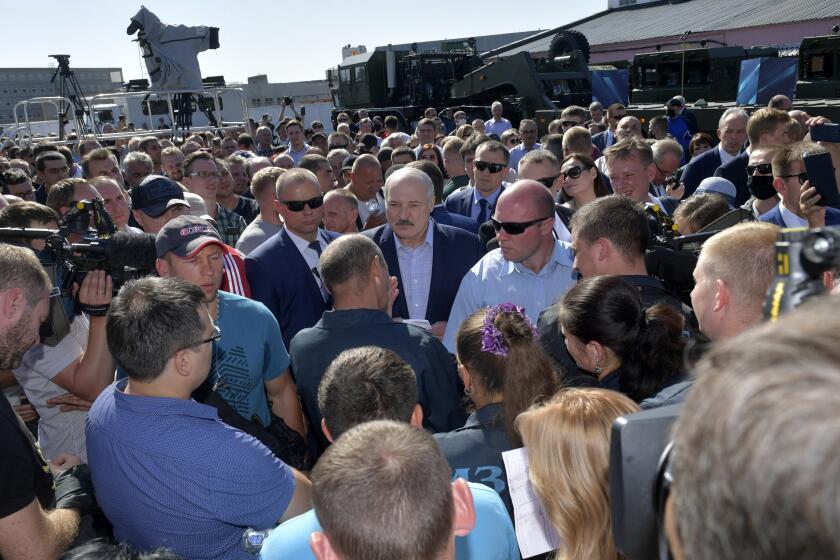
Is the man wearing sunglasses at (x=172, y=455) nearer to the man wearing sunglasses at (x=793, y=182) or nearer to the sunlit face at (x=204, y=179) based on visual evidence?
the man wearing sunglasses at (x=793, y=182)

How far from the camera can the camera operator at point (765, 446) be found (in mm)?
625

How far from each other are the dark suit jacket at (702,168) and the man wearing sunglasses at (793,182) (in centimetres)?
291

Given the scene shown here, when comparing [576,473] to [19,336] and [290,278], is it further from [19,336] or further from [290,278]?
[290,278]

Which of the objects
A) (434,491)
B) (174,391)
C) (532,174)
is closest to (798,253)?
(434,491)

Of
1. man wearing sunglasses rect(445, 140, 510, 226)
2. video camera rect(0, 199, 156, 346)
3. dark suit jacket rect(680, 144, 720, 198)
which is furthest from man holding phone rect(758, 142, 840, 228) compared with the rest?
video camera rect(0, 199, 156, 346)

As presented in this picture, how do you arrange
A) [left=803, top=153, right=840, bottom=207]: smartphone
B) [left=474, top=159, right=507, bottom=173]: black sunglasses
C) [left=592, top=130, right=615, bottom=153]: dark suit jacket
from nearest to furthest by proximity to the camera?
1. [left=803, top=153, right=840, bottom=207]: smartphone
2. [left=474, top=159, right=507, bottom=173]: black sunglasses
3. [left=592, top=130, right=615, bottom=153]: dark suit jacket

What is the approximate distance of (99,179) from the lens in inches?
215

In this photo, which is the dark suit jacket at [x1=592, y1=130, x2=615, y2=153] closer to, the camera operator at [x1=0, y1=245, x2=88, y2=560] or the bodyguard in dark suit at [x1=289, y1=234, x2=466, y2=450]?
the bodyguard in dark suit at [x1=289, y1=234, x2=466, y2=450]

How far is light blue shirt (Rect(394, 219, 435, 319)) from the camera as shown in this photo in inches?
179

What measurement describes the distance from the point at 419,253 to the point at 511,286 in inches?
33.8

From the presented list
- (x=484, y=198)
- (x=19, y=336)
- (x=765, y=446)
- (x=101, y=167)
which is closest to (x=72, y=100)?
(x=101, y=167)

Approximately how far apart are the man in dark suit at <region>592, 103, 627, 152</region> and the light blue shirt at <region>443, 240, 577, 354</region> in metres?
6.94

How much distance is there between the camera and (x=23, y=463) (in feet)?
6.79

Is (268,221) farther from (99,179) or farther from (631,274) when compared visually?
(631,274)
